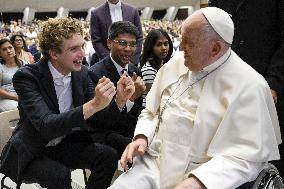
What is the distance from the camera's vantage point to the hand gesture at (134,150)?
1.81 meters

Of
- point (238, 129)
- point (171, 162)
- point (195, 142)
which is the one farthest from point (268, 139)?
point (171, 162)

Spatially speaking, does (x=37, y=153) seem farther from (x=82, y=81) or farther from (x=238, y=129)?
(x=238, y=129)

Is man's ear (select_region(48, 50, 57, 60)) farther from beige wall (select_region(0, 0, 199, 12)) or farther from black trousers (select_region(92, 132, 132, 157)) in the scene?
beige wall (select_region(0, 0, 199, 12))

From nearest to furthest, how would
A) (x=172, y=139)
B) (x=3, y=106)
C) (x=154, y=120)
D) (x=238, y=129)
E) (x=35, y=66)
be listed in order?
1. (x=238, y=129)
2. (x=172, y=139)
3. (x=154, y=120)
4. (x=35, y=66)
5. (x=3, y=106)

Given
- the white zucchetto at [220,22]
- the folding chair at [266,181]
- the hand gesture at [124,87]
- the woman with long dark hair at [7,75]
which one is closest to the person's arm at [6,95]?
the woman with long dark hair at [7,75]

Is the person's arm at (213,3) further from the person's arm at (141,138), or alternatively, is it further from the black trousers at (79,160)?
the black trousers at (79,160)

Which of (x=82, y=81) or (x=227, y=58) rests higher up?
(x=227, y=58)

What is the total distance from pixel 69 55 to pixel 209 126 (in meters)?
0.93

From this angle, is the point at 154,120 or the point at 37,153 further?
the point at 37,153

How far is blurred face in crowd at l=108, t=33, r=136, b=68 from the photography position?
9.88 ft

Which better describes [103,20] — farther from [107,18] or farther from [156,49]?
[156,49]

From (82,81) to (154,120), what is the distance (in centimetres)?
61

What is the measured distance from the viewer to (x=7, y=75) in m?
4.97

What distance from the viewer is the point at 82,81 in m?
2.42
